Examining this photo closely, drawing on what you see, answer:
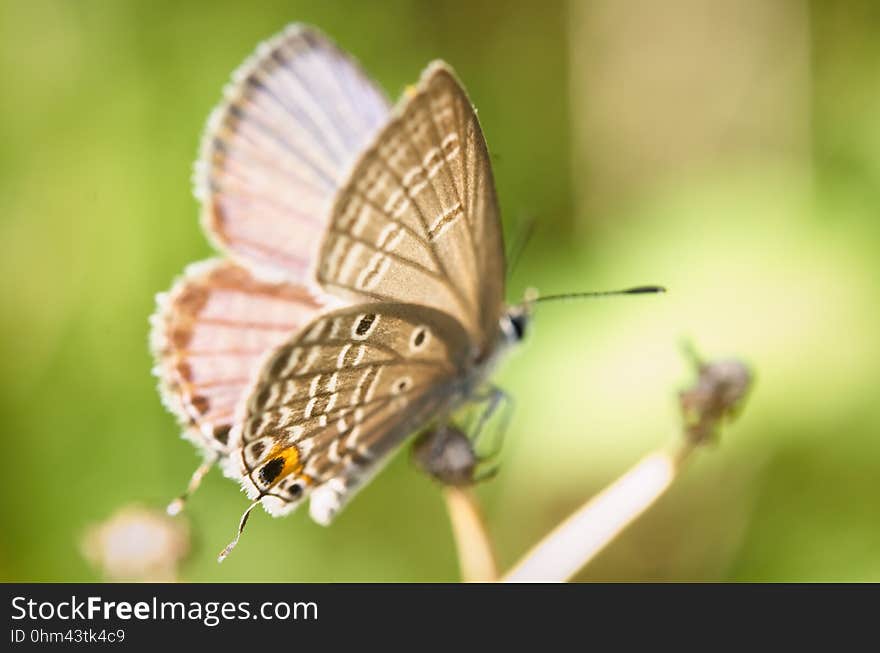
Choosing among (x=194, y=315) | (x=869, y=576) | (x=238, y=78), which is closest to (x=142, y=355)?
(x=194, y=315)

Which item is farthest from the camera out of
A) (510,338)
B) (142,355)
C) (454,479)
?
(142,355)

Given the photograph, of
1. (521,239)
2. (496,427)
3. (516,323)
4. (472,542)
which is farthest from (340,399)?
(521,239)

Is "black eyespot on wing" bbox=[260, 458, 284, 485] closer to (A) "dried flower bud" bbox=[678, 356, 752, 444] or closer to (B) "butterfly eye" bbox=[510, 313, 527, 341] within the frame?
(B) "butterfly eye" bbox=[510, 313, 527, 341]

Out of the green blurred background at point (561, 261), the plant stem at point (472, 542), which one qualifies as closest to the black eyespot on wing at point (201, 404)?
the green blurred background at point (561, 261)

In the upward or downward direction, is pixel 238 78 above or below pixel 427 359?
above

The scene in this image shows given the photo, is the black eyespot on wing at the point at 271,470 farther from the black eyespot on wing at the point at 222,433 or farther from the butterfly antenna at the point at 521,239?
the butterfly antenna at the point at 521,239

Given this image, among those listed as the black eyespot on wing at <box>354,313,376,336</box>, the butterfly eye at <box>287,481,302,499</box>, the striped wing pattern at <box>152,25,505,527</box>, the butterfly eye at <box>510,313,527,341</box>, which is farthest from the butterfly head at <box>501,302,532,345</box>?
the butterfly eye at <box>287,481,302,499</box>
